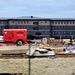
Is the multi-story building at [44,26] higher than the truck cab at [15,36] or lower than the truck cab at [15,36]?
higher

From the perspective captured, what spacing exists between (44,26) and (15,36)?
34169 millimetres

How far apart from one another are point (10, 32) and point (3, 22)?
34560mm

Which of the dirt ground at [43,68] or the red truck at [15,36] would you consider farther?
the red truck at [15,36]

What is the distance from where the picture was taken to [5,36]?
134 ft

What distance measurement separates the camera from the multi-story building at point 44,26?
72.8m

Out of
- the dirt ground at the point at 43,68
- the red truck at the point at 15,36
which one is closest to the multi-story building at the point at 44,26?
the red truck at the point at 15,36

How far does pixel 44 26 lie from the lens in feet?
244

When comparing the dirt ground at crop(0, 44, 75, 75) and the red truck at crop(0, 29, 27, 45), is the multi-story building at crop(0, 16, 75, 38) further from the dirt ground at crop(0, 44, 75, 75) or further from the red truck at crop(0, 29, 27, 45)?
the dirt ground at crop(0, 44, 75, 75)

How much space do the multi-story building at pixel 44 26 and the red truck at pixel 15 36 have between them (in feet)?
102

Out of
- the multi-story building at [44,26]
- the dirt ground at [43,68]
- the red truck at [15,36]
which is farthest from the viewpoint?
the multi-story building at [44,26]

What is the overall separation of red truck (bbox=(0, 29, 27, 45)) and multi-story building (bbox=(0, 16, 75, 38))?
31197 millimetres

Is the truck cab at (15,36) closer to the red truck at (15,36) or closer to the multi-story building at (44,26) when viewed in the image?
the red truck at (15,36)

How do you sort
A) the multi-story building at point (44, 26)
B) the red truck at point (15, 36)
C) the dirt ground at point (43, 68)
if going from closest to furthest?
the dirt ground at point (43, 68), the red truck at point (15, 36), the multi-story building at point (44, 26)

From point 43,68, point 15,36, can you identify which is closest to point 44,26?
point 15,36
